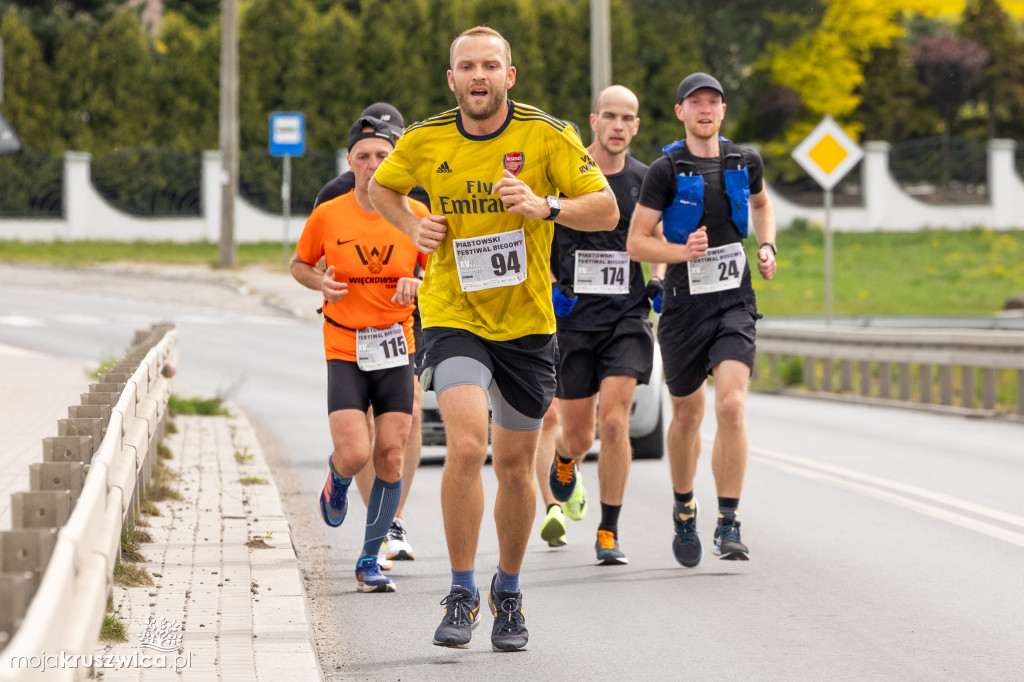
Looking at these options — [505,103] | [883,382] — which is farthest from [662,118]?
[505,103]

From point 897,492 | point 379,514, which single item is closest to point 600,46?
point 897,492

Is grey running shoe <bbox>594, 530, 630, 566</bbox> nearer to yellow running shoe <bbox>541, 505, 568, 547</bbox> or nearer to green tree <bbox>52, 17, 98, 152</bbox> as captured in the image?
yellow running shoe <bbox>541, 505, 568, 547</bbox>

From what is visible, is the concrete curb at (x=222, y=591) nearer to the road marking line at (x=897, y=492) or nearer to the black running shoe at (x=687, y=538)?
the black running shoe at (x=687, y=538)

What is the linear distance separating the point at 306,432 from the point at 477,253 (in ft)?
28.6

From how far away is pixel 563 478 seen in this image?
29.0 feet

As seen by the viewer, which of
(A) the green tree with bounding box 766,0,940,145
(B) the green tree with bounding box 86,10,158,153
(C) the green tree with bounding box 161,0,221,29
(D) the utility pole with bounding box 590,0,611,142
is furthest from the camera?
(A) the green tree with bounding box 766,0,940,145

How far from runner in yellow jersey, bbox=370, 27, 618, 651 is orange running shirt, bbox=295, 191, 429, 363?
4.32 feet

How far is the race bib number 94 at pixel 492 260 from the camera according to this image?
20.1 ft

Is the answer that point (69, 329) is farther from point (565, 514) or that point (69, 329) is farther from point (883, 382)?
point (565, 514)

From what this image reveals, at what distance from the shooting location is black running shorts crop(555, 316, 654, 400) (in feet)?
27.7

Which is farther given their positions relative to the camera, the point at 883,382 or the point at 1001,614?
the point at 883,382

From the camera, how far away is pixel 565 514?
361 inches

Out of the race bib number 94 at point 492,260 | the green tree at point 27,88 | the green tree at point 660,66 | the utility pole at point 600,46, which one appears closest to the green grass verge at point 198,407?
the race bib number 94 at point 492,260

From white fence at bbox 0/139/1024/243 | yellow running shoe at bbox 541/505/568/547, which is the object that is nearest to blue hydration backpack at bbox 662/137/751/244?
yellow running shoe at bbox 541/505/568/547
